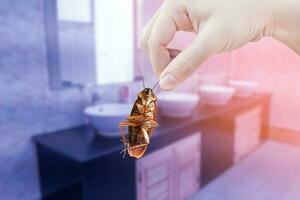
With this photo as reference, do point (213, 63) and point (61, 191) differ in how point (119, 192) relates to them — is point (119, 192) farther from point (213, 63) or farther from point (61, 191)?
point (213, 63)

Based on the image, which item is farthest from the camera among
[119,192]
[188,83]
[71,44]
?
[188,83]

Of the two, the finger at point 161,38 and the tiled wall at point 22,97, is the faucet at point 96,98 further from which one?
the finger at point 161,38

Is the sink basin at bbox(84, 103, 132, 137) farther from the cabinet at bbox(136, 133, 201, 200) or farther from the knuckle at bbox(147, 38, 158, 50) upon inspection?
the knuckle at bbox(147, 38, 158, 50)

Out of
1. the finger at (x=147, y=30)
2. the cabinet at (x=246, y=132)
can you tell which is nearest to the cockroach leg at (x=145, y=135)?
the finger at (x=147, y=30)

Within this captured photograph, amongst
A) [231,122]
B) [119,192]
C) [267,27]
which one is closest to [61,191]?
[119,192]

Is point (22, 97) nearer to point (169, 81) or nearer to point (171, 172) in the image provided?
point (171, 172)

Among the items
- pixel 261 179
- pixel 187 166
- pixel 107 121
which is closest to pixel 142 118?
pixel 107 121
